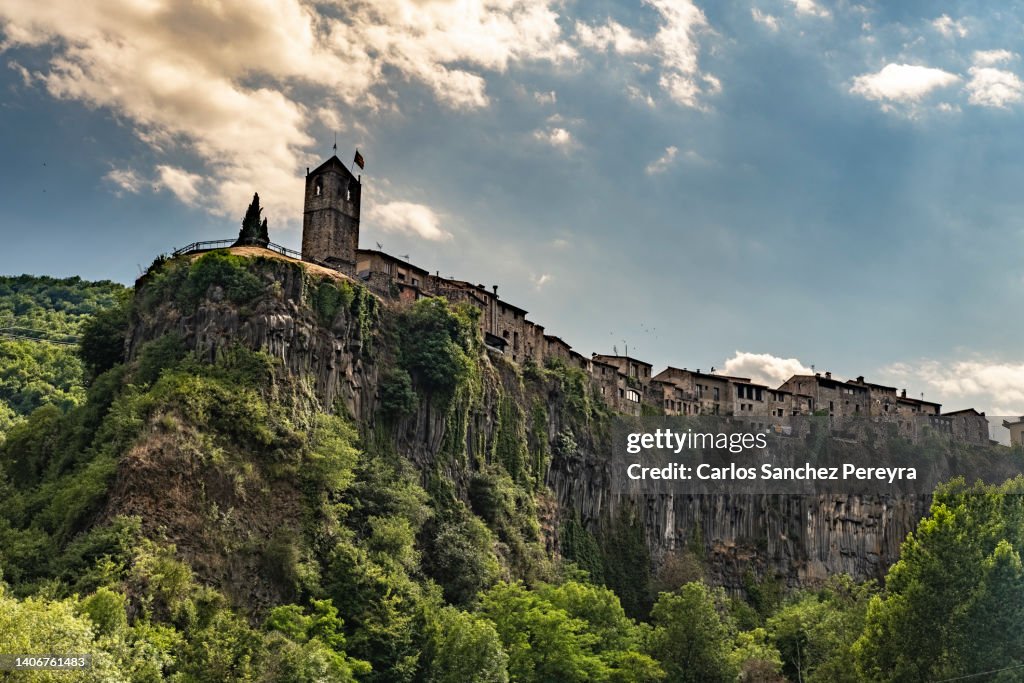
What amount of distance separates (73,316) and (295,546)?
83.4 metres

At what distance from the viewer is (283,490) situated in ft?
185

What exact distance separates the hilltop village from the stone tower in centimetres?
8

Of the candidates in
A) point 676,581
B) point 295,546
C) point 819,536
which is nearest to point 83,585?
point 295,546

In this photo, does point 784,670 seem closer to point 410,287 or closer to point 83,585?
point 410,287

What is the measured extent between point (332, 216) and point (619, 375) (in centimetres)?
4012

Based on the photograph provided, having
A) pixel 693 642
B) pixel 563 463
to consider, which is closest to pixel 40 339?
pixel 563 463

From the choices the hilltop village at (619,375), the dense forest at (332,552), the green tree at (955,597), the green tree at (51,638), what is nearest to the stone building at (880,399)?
the hilltop village at (619,375)

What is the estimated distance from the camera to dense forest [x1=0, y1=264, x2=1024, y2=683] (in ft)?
147

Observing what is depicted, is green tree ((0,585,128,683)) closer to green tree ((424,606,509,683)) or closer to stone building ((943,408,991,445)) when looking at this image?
green tree ((424,606,509,683))

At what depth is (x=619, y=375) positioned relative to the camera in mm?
105750

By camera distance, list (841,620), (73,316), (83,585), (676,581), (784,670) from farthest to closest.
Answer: (73,316) < (676,581) < (784,670) < (841,620) < (83,585)

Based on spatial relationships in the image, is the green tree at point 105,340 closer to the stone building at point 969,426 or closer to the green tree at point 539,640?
the green tree at point 539,640

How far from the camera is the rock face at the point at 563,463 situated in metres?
62.1

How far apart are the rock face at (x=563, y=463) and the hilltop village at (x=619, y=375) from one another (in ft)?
17.2
